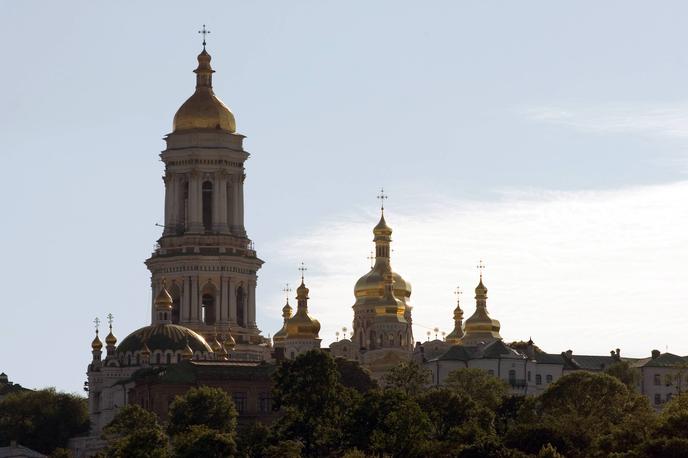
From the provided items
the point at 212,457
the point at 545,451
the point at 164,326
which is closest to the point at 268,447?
the point at 212,457

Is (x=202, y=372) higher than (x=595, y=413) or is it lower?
higher

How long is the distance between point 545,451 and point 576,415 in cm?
2161

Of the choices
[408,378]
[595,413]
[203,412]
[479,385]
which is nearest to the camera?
[595,413]

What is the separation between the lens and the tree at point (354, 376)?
616 feet

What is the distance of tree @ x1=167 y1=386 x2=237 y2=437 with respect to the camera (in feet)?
541

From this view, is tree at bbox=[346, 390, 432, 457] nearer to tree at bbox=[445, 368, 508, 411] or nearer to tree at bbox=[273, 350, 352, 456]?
tree at bbox=[273, 350, 352, 456]

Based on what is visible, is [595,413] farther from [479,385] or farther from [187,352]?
[187,352]

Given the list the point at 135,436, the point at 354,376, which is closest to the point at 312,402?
the point at 135,436

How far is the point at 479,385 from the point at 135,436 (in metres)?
35.7

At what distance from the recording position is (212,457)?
147750 millimetres

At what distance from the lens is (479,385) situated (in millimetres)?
181875

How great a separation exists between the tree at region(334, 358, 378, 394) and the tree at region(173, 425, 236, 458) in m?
36.4

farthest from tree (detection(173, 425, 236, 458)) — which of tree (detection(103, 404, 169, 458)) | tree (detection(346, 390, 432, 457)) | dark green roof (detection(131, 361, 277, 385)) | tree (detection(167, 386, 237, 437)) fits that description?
dark green roof (detection(131, 361, 277, 385))

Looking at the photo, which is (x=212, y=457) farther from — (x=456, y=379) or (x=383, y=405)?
(x=456, y=379)
